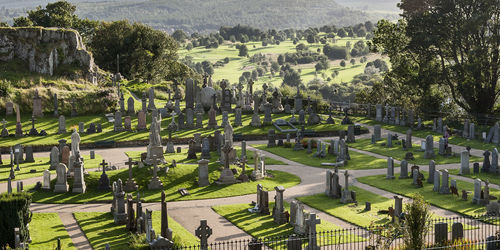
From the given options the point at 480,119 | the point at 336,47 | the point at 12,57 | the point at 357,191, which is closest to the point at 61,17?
the point at 12,57

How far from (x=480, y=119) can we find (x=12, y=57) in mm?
39917

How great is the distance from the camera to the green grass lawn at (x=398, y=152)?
138 ft

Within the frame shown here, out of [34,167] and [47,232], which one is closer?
[47,232]

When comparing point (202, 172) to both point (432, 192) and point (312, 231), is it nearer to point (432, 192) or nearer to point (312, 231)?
point (432, 192)

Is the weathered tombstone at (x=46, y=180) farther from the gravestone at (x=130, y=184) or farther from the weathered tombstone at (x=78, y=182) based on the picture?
the gravestone at (x=130, y=184)

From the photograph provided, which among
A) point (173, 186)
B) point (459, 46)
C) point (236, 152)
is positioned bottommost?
point (173, 186)

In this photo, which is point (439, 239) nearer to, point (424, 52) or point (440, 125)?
point (440, 125)

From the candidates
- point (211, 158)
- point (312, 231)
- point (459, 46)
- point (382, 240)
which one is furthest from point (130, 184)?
point (459, 46)

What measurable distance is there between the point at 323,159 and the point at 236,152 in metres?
5.45

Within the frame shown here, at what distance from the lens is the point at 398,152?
4525 centimetres

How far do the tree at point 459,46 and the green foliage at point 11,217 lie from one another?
39385 millimetres

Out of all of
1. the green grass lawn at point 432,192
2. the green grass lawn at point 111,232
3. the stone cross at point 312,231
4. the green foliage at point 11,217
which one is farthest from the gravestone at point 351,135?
the green foliage at point 11,217

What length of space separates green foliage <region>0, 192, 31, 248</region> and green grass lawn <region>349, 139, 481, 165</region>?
→ 963 inches

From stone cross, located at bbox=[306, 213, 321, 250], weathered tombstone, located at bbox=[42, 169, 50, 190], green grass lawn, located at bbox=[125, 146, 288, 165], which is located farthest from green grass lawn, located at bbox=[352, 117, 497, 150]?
weathered tombstone, located at bbox=[42, 169, 50, 190]
